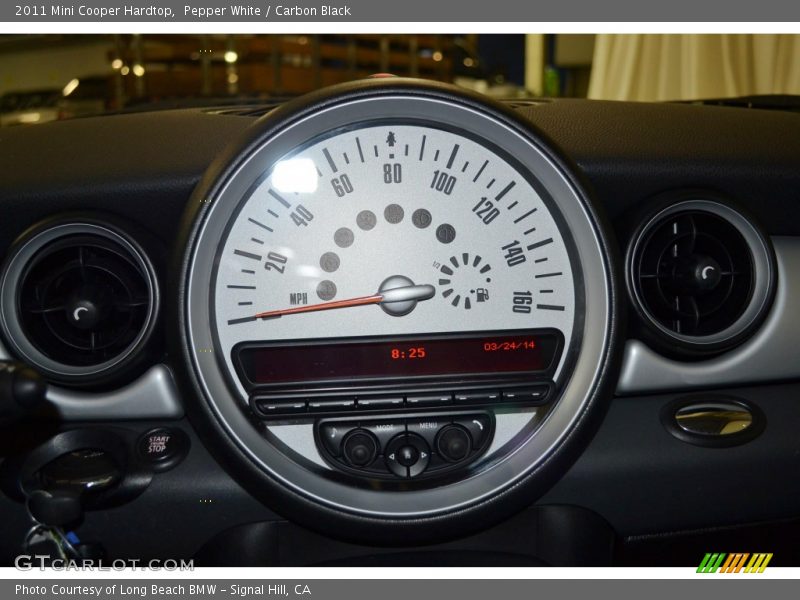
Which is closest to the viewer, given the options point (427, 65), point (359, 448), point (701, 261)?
point (359, 448)

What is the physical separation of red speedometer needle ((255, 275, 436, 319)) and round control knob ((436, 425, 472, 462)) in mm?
199

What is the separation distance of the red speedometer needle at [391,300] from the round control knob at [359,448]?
7.7 inches

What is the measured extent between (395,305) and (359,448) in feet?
0.74

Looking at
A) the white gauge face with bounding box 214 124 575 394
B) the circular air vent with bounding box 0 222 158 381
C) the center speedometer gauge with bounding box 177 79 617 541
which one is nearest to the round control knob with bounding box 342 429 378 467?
the center speedometer gauge with bounding box 177 79 617 541

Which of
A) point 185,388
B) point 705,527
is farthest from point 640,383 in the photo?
point 185,388

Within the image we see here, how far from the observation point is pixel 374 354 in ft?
4.22

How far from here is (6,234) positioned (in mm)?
1434

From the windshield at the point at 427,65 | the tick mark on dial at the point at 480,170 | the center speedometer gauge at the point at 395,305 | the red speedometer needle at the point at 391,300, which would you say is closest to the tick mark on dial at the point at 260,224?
the center speedometer gauge at the point at 395,305

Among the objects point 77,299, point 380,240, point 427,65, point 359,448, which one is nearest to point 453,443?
point 359,448

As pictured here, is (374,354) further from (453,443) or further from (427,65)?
(427,65)

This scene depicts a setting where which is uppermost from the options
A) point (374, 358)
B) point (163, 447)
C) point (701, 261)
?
point (701, 261)

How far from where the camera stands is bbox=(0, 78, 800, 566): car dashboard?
1240 mm

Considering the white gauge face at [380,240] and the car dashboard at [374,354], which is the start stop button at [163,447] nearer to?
the car dashboard at [374,354]

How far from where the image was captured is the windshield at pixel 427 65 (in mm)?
2320
